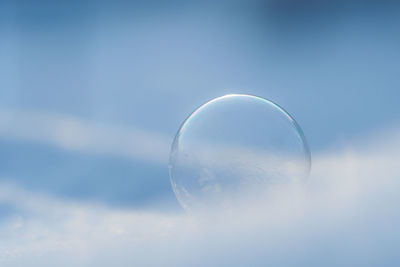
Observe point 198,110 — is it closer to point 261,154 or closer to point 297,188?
point 261,154

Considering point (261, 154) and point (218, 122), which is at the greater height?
point (218, 122)

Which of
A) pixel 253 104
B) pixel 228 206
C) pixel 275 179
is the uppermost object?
pixel 253 104

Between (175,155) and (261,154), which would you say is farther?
(175,155)

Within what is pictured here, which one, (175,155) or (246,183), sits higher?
(175,155)

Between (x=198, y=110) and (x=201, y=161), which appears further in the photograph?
(x=198, y=110)

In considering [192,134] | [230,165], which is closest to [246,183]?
[230,165]

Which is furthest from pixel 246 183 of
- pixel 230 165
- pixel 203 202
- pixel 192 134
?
pixel 192 134

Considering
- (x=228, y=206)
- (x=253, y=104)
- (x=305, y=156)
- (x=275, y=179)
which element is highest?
(x=253, y=104)
